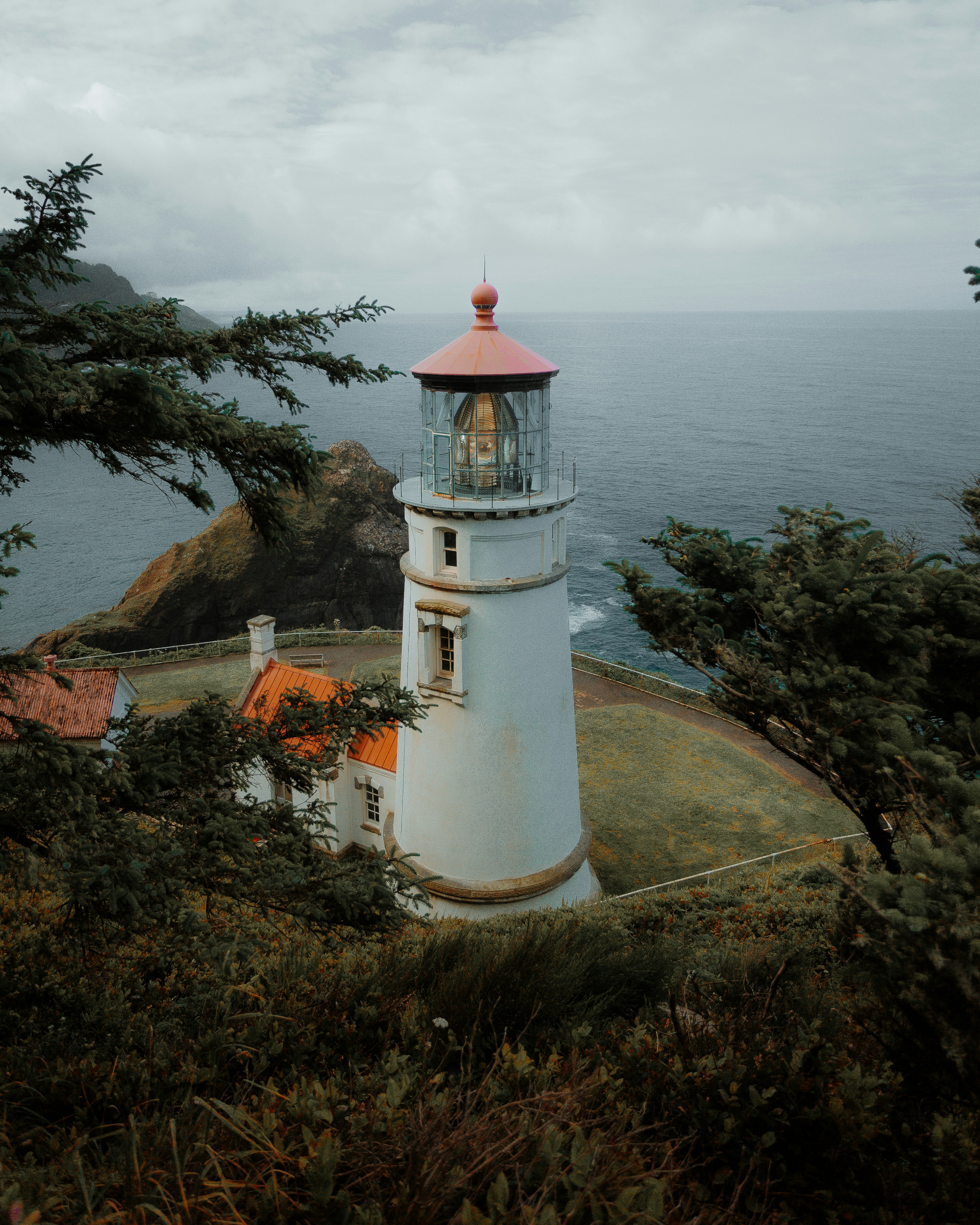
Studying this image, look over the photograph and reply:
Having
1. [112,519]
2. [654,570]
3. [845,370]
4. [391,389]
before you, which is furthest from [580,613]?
[845,370]

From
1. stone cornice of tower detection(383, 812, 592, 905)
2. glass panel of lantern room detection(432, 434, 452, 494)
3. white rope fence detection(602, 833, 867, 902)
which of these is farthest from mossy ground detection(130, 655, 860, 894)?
glass panel of lantern room detection(432, 434, 452, 494)

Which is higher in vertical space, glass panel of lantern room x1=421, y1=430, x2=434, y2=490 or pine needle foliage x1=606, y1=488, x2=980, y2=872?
glass panel of lantern room x1=421, y1=430, x2=434, y2=490

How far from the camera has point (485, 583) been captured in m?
10.1

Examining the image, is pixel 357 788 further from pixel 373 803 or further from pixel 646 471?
pixel 646 471

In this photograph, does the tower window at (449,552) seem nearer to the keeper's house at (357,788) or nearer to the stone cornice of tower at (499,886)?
the stone cornice of tower at (499,886)

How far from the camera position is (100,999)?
191 inches

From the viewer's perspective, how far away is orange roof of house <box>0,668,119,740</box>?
15.0 metres

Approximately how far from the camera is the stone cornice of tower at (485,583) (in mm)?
10109

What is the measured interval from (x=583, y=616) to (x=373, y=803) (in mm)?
23941

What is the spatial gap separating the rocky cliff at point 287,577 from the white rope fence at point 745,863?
2290cm

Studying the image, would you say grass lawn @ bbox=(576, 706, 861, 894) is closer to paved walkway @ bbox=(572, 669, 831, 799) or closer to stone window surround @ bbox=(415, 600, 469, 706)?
paved walkway @ bbox=(572, 669, 831, 799)

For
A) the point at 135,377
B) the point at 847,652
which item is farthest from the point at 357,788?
Answer: the point at 135,377

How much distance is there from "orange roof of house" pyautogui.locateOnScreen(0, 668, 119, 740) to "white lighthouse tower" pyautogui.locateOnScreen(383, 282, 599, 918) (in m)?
7.67

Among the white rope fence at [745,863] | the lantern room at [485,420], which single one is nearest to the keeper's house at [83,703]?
the lantern room at [485,420]
